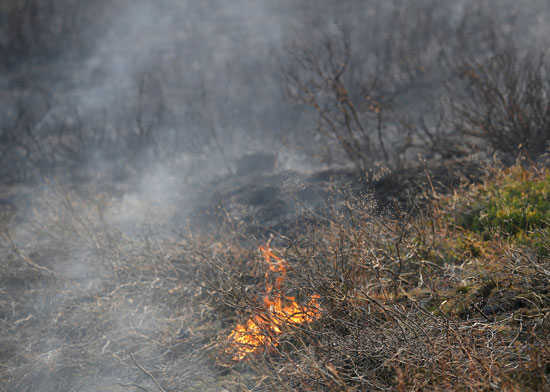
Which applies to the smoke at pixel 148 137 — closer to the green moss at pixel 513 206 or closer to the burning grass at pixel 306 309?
the burning grass at pixel 306 309

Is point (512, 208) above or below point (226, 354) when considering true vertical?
above

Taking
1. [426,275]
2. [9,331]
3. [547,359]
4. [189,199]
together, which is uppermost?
[547,359]

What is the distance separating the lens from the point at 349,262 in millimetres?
3365

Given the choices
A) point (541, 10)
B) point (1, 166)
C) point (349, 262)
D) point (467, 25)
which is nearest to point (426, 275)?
point (349, 262)

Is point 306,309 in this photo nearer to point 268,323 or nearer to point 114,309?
point 268,323

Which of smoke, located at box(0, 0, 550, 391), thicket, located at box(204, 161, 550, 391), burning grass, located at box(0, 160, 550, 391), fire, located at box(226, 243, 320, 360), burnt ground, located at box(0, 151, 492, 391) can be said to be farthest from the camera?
smoke, located at box(0, 0, 550, 391)

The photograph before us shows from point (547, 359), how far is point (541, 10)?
56.9 feet

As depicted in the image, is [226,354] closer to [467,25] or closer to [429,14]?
[429,14]

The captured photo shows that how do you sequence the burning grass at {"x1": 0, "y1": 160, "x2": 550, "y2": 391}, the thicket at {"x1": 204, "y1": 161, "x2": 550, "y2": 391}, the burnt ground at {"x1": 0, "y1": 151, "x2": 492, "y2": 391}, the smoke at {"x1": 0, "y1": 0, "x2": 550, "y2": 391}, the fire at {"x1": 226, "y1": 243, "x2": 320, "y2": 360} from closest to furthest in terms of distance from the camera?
the thicket at {"x1": 204, "y1": 161, "x2": 550, "y2": 391}, the burning grass at {"x1": 0, "y1": 160, "x2": 550, "y2": 391}, the fire at {"x1": 226, "y1": 243, "x2": 320, "y2": 360}, the burnt ground at {"x1": 0, "y1": 151, "x2": 492, "y2": 391}, the smoke at {"x1": 0, "y1": 0, "x2": 550, "y2": 391}

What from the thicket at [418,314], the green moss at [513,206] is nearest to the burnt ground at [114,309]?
the thicket at [418,314]

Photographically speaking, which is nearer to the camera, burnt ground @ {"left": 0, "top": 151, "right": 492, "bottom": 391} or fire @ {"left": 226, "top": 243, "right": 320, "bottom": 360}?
fire @ {"left": 226, "top": 243, "right": 320, "bottom": 360}

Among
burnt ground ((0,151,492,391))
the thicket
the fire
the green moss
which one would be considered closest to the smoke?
burnt ground ((0,151,492,391))

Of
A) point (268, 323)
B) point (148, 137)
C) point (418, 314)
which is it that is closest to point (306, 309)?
point (268, 323)

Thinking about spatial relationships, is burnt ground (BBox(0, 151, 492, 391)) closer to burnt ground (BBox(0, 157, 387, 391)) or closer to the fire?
burnt ground (BBox(0, 157, 387, 391))
